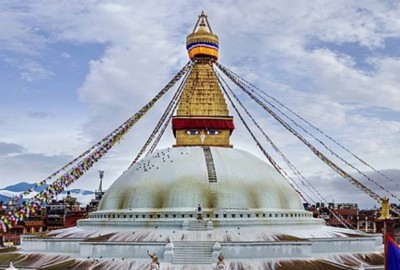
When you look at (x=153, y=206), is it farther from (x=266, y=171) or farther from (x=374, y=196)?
(x=374, y=196)

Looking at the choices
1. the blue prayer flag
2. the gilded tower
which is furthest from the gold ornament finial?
the blue prayer flag

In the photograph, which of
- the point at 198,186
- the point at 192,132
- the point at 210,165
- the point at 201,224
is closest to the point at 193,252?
the point at 201,224

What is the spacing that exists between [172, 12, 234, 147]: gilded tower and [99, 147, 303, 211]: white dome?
1.42 meters

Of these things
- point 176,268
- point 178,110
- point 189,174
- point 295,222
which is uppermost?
point 178,110

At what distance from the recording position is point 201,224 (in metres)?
16.4

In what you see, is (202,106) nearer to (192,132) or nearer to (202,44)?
(192,132)

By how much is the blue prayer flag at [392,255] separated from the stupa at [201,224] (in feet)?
20.0

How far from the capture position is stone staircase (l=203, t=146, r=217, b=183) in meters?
17.7

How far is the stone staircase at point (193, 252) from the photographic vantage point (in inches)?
587

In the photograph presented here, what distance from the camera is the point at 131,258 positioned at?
50.3 ft

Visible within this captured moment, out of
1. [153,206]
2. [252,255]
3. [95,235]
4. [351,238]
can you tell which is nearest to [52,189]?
[95,235]

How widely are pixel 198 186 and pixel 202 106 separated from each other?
4.72 meters

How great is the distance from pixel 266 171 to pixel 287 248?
4.21m

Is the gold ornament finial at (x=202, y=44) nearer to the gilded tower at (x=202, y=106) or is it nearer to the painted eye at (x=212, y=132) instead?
the gilded tower at (x=202, y=106)
